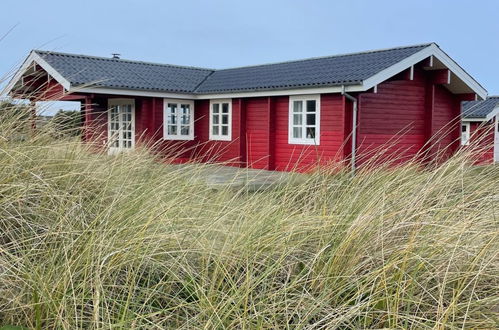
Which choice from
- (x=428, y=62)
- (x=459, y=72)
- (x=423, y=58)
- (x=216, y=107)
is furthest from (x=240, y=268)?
(x=216, y=107)

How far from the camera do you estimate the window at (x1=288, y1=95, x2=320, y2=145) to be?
13422 mm

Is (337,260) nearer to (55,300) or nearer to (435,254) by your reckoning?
(435,254)

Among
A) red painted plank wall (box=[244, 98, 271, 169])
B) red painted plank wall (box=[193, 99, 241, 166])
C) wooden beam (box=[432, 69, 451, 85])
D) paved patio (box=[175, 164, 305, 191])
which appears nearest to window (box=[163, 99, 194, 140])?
red painted plank wall (box=[193, 99, 241, 166])

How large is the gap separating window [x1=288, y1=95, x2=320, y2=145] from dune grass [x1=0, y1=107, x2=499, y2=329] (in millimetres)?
10357

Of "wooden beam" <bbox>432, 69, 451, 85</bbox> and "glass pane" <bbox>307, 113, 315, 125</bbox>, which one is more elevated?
"wooden beam" <bbox>432, 69, 451, 85</bbox>

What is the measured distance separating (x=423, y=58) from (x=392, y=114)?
65.7 inches

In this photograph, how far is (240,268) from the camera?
8.21 feet

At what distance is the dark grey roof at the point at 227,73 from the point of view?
13164 mm

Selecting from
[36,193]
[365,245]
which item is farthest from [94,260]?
[365,245]

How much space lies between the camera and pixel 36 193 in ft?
9.64

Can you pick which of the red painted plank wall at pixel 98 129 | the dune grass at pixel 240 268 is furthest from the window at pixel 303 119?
the dune grass at pixel 240 268

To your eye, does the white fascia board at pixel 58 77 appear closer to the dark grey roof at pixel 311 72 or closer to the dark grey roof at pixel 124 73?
the dark grey roof at pixel 124 73

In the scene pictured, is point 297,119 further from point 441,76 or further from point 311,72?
point 441,76

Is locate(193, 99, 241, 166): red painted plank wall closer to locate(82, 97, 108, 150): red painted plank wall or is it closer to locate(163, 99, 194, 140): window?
locate(163, 99, 194, 140): window
